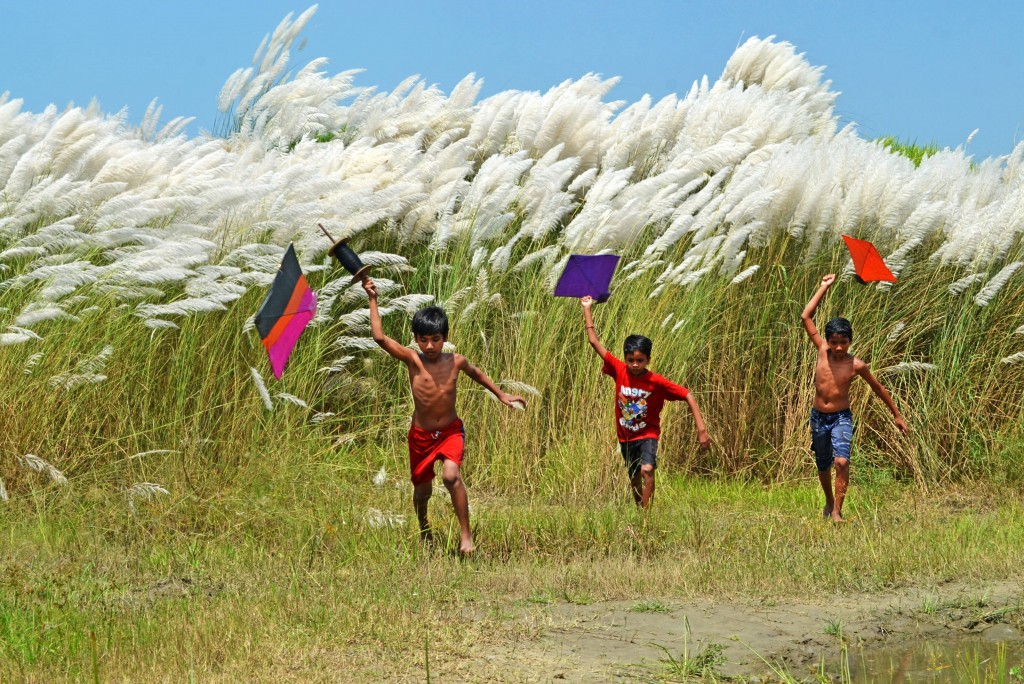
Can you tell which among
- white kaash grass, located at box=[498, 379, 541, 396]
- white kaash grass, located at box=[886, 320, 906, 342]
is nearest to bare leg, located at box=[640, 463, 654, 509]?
white kaash grass, located at box=[498, 379, 541, 396]

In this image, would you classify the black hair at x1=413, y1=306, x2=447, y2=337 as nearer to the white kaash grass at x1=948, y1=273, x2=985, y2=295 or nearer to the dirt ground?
the dirt ground

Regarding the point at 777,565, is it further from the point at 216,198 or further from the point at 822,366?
the point at 216,198

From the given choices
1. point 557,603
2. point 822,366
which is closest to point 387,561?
point 557,603

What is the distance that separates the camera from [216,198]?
7.57 m

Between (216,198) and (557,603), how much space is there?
366 centimetres

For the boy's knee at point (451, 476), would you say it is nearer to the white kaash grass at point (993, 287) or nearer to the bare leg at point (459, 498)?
the bare leg at point (459, 498)

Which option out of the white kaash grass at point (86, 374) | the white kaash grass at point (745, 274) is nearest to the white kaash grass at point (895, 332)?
the white kaash grass at point (745, 274)

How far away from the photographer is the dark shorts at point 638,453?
6.62 meters

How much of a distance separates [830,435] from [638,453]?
116cm

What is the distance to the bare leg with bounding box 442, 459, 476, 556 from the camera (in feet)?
18.7

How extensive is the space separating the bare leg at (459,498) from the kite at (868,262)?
3069 millimetres

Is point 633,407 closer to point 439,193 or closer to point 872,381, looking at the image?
point 872,381

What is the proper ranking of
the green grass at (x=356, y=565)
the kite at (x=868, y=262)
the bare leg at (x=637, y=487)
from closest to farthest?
the green grass at (x=356, y=565), the bare leg at (x=637, y=487), the kite at (x=868, y=262)

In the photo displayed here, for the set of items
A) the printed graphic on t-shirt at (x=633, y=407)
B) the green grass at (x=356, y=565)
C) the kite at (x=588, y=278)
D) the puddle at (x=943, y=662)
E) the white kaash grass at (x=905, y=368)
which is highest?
the kite at (x=588, y=278)
